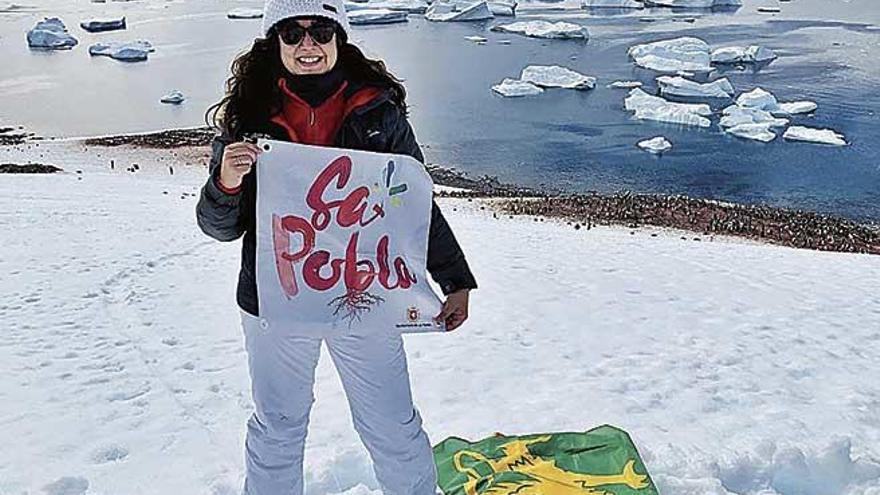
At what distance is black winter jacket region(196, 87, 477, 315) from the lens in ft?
8.64

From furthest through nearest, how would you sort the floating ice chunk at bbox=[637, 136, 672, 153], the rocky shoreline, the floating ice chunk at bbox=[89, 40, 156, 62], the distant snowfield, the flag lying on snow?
the floating ice chunk at bbox=[89, 40, 156, 62]
the floating ice chunk at bbox=[637, 136, 672, 153]
the rocky shoreline
the distant snowfield
the flag lying on snow

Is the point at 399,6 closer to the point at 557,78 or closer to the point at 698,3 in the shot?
the point at 698,3

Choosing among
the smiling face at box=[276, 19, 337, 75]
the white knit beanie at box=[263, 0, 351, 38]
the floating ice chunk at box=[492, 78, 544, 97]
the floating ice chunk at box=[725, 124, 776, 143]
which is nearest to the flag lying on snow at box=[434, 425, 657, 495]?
the smiling face at box=[276, 19, 337, 75]

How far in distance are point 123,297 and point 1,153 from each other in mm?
19806

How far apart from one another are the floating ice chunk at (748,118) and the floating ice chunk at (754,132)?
1.03 feet

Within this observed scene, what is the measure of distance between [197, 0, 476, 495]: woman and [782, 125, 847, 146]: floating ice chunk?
83.6 feet

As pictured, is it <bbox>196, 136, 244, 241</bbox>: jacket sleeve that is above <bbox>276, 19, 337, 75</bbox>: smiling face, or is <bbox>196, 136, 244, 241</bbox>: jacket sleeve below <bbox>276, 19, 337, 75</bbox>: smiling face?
below

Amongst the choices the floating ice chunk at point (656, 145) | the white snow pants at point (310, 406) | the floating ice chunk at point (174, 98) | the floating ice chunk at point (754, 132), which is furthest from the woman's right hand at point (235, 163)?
the floating ice chunk at point (174, 98)

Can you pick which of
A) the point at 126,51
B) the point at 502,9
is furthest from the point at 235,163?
the point at 502,9

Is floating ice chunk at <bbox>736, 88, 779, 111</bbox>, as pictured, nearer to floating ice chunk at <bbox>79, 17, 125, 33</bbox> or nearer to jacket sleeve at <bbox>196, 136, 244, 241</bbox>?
jacket sleeve at <bbox>196, 136, 244, 241</bbox>

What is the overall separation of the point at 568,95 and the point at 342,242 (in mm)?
31630

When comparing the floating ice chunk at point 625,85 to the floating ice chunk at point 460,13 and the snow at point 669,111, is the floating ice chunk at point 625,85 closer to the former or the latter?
the snow at point 669,111

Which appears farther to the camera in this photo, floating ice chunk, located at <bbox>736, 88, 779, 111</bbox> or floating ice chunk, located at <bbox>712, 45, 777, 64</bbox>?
floating ice chunk, located at <bbox>712, 45, 777, 64</bbox>

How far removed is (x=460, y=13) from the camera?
181ft
